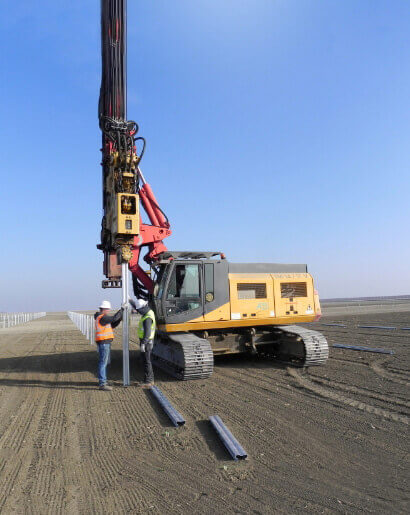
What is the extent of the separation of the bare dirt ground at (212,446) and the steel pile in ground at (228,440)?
0.10 m

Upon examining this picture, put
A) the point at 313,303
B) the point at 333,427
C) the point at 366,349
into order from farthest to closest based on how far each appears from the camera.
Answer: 1. the point at 366,349
2. the point at 313,303
3. the point at 333,427

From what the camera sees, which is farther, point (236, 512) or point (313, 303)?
point (313, 303)

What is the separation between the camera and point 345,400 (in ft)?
24.6

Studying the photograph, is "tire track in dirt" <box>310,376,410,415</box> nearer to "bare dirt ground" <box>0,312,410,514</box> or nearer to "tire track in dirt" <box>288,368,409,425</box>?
"bare dirt ground" <box>0,312,410,514</box>

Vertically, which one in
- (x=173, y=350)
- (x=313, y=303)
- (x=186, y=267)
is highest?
(x=186, y=267)

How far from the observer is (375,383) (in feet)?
28.8

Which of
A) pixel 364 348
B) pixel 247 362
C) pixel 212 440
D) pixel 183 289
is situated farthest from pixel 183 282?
pixel 364 348

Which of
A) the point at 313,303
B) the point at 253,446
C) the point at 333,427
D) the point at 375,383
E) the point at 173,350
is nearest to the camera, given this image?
the point at 253,446

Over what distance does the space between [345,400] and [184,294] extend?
4.48m

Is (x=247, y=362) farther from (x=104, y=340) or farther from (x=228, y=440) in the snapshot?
(x=228, y=440)

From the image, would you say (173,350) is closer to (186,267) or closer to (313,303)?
(186,267)

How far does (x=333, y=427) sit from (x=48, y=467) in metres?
3.98

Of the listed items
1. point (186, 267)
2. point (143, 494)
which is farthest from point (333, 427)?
point (186, 267)

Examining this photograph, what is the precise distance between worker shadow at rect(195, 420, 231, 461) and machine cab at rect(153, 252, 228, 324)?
3.88 meters
